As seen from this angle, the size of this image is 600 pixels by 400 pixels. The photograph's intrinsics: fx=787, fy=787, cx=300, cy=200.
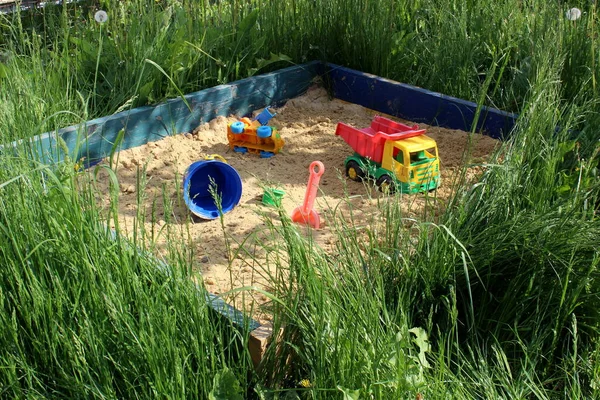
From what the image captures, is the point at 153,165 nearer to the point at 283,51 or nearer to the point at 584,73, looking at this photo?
the point at 283,51

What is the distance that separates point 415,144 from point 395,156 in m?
0.14

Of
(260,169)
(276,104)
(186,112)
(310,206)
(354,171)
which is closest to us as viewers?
(310,206)

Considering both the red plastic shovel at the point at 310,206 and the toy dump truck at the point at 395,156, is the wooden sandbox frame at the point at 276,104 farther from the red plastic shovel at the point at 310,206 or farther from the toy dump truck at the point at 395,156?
the red plastic shovel at the point at 310,206

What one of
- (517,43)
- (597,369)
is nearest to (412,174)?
(517,43)

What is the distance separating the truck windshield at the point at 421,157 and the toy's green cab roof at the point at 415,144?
47mm

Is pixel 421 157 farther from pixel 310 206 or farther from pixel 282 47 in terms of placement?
pixel 282 47

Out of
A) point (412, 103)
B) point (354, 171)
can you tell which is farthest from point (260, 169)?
point (412, 103)

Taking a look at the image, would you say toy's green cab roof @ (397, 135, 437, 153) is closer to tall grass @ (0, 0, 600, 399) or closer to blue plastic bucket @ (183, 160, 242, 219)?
tall grass @ (0, 0, 600, 399)

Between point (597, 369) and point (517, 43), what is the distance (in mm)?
2492

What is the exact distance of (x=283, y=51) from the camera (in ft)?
16.3

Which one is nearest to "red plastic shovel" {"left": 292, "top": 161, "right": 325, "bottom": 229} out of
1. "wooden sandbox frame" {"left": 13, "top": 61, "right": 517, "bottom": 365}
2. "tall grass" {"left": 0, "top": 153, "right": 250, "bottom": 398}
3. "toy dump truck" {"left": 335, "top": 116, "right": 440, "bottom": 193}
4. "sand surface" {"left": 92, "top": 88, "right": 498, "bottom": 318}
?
"sand surface" {"left": 92, "top": 88, "right": 498, "bottom": 318}

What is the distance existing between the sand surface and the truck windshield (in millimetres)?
132

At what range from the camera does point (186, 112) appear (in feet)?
14.0

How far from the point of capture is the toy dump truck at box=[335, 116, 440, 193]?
11.7 ft
